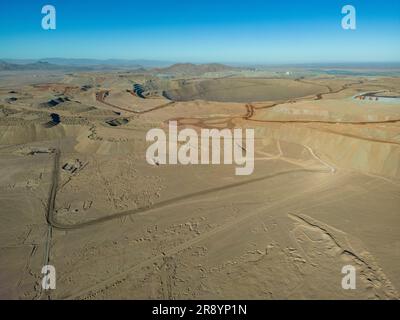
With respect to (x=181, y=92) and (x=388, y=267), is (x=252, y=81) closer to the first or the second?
(x=181, y=92)

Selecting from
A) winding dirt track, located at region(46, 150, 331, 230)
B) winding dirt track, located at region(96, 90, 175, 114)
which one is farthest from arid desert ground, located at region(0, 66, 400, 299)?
winding dirt track, located at region(96, 90, 175, 114)

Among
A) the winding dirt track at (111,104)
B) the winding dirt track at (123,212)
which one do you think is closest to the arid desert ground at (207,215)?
the winding dirt track at (123,212)

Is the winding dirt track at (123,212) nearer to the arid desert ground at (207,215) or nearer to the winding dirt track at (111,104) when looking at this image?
the arid desert ground at (207,215)

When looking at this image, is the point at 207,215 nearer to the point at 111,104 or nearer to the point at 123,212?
the point at 123,212

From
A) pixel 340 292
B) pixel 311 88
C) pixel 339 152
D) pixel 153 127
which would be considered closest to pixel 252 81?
pixel 311 88

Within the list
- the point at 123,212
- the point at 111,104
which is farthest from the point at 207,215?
the point at 111,104

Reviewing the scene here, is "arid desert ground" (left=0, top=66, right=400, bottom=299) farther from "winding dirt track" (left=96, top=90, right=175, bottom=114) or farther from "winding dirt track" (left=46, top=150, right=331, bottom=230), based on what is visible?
"winding dirt track" (left=96, top=90, right=175, bottom=114)

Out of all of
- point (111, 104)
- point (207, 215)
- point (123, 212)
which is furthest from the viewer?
point (111, 104)

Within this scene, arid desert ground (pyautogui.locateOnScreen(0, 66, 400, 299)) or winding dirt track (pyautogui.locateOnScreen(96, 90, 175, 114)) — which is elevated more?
winding dirt track (pyautogui.locateOnScreen(96, 90, 175, 114))

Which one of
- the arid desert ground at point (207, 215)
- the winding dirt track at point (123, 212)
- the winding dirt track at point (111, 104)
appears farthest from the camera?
the winding dirt track at point (111, 104)
